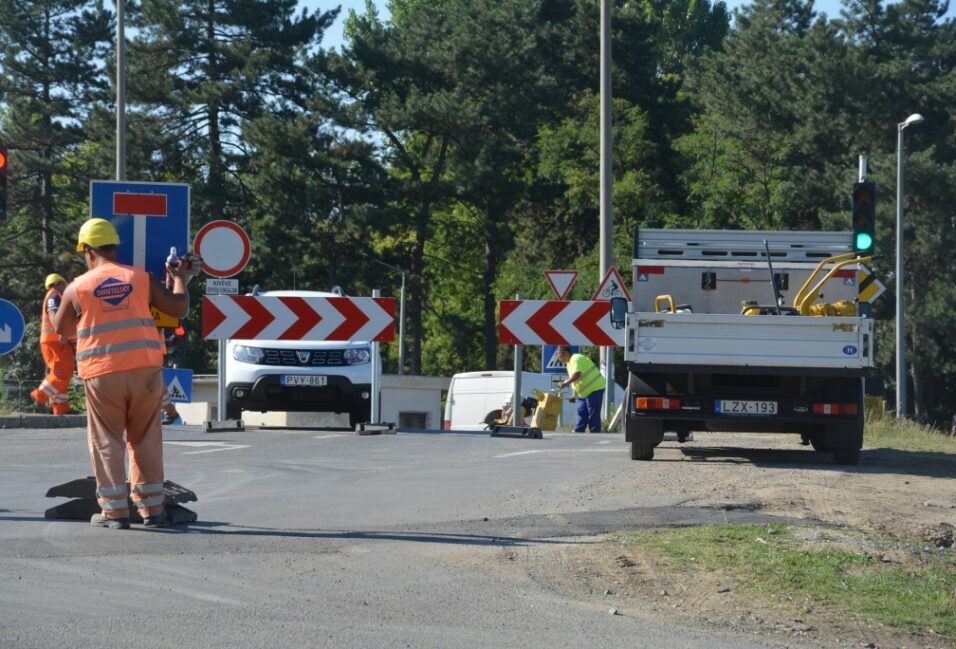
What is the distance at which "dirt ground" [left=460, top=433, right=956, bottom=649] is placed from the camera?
7172 mm

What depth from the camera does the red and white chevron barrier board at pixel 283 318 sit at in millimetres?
19281

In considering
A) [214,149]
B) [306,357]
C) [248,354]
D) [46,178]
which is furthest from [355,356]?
[46,178]

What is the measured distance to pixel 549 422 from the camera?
27.0m

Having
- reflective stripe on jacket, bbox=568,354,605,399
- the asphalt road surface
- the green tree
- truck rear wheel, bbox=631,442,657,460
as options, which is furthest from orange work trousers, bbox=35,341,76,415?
the green tree

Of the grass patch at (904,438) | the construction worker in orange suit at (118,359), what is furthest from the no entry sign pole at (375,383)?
the construction worker in orange suit at (118,359)

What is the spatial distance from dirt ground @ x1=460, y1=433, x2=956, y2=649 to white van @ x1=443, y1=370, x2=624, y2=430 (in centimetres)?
1272

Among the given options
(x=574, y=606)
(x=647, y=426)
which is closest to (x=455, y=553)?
(x=574, y=606)

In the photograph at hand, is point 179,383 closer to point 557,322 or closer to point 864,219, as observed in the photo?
point 557,322

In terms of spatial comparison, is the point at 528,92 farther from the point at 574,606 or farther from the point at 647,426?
the point at 574,606

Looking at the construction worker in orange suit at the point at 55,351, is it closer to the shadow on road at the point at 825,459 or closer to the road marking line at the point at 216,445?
the road marking line at the point at 216,445

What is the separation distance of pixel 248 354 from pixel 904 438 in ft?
31.1

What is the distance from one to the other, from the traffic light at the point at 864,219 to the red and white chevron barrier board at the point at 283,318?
5799mm

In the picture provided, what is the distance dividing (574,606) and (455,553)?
1616 mm

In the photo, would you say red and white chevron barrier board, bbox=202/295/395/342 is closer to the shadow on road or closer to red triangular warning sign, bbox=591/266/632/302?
the shadow on road
